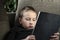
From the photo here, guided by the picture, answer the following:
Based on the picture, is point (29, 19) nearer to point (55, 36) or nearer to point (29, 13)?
point (29, 13)

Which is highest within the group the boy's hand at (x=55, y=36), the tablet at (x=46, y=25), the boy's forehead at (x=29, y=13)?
the boy's forehead at (x=29, y=13)

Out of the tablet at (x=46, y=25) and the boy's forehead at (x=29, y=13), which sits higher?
the boy's forehead at (x=29, y=13)

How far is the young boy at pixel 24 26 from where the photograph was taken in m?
1.02

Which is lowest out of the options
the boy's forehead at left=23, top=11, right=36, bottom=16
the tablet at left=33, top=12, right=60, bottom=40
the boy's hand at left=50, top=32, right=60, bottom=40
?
the boy's hand at left=50, top=32, right=60, bottom=40

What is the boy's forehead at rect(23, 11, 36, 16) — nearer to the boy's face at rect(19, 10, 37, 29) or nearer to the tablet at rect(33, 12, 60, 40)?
the boy's face at rect(19, 10, 37, 29)

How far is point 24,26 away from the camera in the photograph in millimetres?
1087

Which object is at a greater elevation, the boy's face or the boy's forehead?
the boy's forehead

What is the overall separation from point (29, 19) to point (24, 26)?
6 centimetres

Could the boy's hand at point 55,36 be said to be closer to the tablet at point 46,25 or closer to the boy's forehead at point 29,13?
the tablet at point 46,25

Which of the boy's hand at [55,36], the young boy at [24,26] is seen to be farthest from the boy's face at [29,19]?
the boy's hand at [55,36]

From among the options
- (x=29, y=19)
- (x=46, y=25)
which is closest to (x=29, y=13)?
(x=29, y=19)

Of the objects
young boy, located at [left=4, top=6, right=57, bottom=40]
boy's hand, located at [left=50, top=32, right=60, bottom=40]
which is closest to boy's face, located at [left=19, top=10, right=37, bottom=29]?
young boy, located at [left=4, top=6, right=57, bottom=40]

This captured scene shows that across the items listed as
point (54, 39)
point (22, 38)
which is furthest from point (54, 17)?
point (22, 38)

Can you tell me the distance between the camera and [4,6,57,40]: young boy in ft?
3.33
